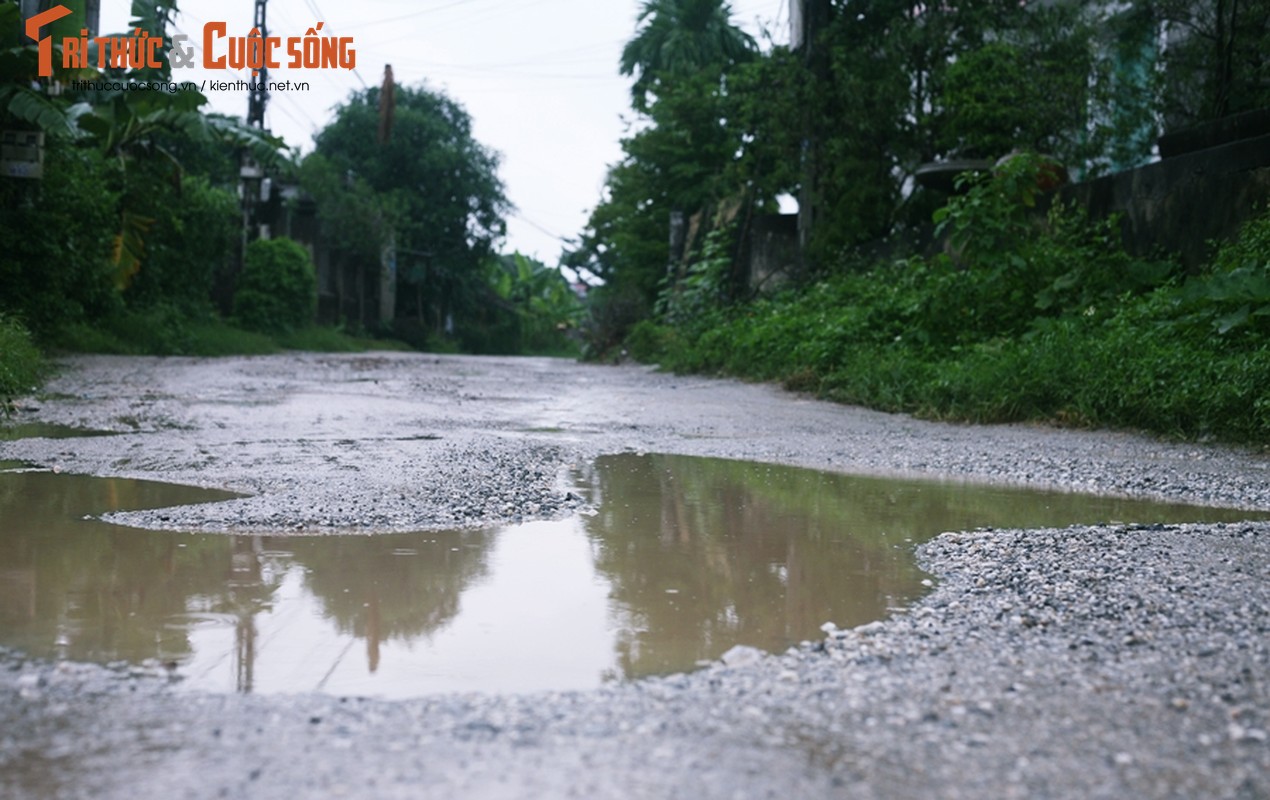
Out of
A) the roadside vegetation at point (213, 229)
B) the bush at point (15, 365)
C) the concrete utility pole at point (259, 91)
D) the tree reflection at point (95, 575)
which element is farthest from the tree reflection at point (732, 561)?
the concrete utility pole at point (259, 91)

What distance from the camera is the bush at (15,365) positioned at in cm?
686

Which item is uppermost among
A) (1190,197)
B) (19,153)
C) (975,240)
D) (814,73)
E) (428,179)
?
(428,179)

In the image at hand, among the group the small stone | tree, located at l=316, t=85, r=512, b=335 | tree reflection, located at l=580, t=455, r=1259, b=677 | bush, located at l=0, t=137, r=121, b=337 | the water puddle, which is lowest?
the small stone

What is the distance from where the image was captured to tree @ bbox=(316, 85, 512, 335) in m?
38.1

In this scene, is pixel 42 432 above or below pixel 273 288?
below

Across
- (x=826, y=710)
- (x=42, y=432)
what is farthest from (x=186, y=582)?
(x=42, y=432)

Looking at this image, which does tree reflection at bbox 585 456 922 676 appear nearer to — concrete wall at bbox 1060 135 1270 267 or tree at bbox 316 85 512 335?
concrete wall at bbox 1060 135 1270 267

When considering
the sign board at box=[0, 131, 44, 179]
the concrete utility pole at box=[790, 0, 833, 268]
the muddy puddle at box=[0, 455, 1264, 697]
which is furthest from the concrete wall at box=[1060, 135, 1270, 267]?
the sign board at box=[0, 131, 44, 179]

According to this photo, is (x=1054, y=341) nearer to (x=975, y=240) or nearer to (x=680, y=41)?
(x=975, y=240)

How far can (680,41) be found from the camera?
28844 millimetres

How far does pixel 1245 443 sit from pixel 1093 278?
3.23 m

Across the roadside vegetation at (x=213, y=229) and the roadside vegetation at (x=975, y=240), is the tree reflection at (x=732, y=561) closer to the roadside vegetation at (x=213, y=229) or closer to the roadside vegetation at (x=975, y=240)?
the roadside vegetation at (x=975, y=240)

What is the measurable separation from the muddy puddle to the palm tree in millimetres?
25271

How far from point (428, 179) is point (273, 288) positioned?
1530 centimetres
